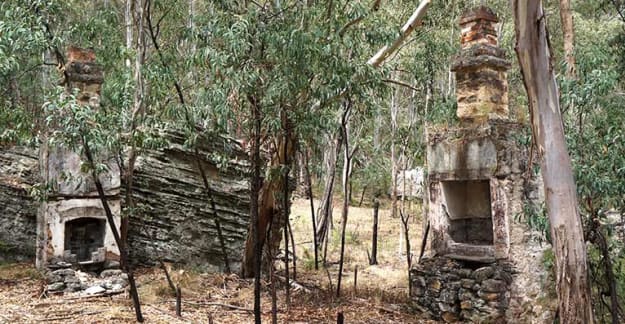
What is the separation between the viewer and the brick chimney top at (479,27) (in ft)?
28.4

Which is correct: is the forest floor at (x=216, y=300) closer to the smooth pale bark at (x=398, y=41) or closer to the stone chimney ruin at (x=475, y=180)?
the stone chimney ruin at (x=475, y=180)

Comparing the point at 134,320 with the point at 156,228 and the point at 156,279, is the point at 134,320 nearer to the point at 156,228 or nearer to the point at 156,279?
the point at 156,279

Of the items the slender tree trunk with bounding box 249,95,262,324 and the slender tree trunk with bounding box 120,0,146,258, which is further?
the slender tree trunk with bounding box 120,0,146,258

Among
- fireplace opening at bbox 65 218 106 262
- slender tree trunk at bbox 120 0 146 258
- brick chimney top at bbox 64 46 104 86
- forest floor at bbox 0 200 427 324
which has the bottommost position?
forest floor at bbox 0 200 427 324

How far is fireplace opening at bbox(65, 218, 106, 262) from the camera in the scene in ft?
34.2

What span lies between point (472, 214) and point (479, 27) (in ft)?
10.0

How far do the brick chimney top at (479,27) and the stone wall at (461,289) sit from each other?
324cm

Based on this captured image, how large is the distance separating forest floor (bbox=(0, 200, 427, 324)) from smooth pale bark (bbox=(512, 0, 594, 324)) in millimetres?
3997

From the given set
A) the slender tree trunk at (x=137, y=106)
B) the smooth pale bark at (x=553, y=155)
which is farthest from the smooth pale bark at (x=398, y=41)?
the smooth pale bark at (x=553, y=155)

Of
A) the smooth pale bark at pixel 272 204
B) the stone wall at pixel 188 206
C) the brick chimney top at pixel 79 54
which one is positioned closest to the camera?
the smooth pale bark at pixel 272 204

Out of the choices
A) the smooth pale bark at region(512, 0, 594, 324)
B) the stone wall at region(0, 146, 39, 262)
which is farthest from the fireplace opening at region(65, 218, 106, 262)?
the smooth pale bark at region(512, 0, 594, 324)

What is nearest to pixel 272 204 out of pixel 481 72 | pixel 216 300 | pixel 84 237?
pixel 216 300

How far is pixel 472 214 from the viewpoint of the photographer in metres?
9.78

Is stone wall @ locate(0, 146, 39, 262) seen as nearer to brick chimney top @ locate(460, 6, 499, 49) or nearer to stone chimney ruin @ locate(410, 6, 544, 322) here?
stone chimney ruin @ locate(410, 6, 544, 322)
